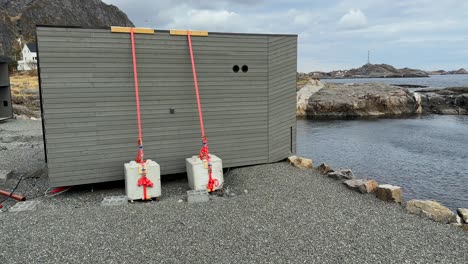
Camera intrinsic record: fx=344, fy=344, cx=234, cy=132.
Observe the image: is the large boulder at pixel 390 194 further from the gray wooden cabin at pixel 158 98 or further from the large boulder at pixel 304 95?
the large boulder at pixel 304 95

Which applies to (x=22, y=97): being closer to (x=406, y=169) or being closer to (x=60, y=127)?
(x=60, y=127)

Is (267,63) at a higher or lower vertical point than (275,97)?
higher

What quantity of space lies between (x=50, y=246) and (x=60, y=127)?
4381 millimetres

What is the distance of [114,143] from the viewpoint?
10.8 meters

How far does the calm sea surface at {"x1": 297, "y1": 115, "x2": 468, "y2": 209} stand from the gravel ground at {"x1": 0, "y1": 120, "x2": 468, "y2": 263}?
6.46 meters

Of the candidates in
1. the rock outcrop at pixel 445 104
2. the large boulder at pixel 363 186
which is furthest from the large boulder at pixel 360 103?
the large boulder at pixel 363 186

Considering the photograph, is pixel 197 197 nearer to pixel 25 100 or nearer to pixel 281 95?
pixel 281 95

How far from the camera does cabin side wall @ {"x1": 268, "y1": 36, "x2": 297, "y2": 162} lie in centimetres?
1300

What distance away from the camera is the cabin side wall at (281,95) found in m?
13.0

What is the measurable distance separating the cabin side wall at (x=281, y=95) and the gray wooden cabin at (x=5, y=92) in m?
28.0

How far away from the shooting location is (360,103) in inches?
1829

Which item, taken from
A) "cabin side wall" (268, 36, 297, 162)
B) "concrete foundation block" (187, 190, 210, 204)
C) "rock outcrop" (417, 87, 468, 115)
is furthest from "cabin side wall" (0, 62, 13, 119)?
"rock outcrop" (417, 87, 468, 115)

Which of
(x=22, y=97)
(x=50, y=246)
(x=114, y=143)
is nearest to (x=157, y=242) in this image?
(x=50, y=246)

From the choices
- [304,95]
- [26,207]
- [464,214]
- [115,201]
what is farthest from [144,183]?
[304,95]
